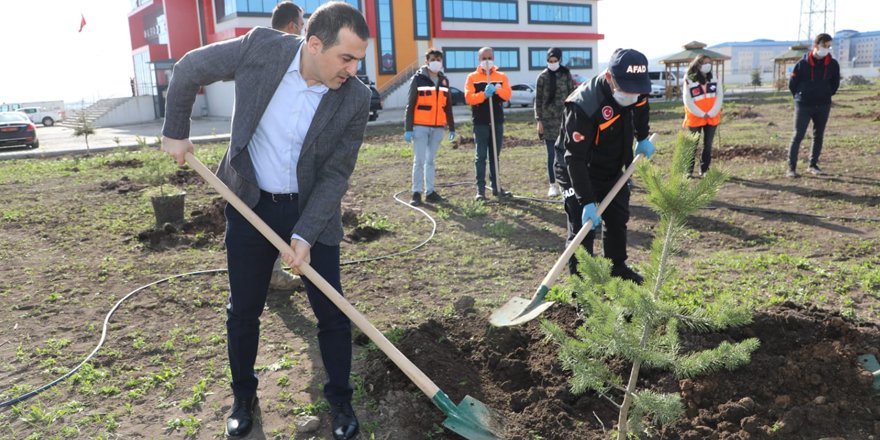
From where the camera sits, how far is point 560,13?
139 ft

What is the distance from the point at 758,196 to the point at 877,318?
4176 mm

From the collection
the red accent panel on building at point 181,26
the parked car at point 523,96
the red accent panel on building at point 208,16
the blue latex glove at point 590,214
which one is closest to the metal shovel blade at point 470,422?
the blue latex glove at point 590,214

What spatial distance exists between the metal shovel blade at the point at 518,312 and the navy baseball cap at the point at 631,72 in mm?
1399

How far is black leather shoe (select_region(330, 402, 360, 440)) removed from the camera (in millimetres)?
2852

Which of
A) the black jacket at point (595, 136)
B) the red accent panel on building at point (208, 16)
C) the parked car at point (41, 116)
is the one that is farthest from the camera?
the parked car at point (41, 116)

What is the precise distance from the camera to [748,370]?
312 centimetres

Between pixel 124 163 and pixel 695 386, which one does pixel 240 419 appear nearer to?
pixel 695 386

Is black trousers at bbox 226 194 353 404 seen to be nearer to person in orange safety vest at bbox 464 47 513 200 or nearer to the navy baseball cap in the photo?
the navy baseball cap

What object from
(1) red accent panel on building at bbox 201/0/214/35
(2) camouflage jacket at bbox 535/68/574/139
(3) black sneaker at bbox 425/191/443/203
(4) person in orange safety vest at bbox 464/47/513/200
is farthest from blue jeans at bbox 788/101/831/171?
(1) red accent panel on building at bbox 201/0/214/35

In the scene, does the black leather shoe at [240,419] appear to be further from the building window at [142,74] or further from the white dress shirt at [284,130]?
the building window at [142,74]

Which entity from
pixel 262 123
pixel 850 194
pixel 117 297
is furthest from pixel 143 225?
pixel 850 194

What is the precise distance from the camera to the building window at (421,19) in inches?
1435

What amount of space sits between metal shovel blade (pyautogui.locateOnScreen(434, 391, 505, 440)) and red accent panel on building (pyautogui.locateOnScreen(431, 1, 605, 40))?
1431 inches

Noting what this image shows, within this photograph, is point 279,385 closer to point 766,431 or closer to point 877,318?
point 766,431
